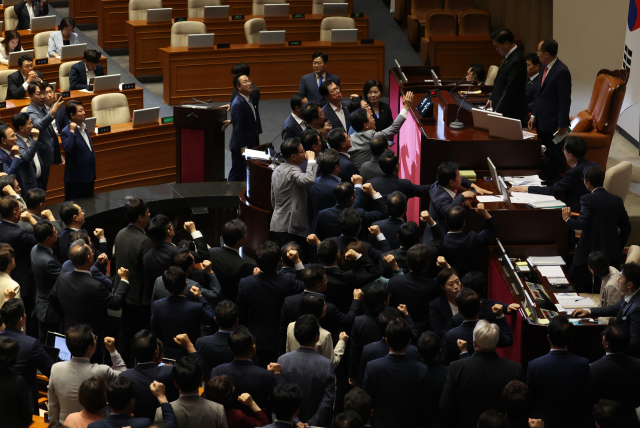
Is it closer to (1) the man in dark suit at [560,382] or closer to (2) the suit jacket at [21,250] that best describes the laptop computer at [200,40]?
(2) the suit jacket at [21,250]

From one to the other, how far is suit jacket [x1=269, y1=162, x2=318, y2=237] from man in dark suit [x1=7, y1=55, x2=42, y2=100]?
4150mm

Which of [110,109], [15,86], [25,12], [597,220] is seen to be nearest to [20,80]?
[15,86]

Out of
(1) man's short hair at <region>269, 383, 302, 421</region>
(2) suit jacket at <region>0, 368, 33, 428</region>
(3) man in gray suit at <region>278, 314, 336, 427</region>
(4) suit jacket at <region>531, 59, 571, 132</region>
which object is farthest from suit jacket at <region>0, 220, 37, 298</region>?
(4) suit jacket at <region>531, 59, 571, 132</region>

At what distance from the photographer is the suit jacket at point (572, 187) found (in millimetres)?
5172

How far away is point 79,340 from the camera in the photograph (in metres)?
3.51

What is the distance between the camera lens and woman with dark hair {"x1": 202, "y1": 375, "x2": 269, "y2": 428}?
10.6 feet

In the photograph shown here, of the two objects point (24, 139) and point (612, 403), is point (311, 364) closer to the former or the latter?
point (612, 403)

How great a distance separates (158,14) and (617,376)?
8.69 metres

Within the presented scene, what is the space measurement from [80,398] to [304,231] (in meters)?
2.55

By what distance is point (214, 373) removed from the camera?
3475mm

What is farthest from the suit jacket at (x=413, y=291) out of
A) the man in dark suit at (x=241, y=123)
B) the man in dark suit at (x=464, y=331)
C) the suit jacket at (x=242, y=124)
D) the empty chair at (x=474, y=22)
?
the empty chair at (x=474, y=22)

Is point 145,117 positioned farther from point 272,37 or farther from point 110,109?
point 272,37

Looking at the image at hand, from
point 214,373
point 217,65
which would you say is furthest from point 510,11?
point 214,373

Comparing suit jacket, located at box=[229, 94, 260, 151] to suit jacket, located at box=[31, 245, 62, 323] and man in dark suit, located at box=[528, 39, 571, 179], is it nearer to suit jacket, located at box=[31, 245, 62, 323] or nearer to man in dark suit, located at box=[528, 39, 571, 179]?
man in dark suit, located at box=[528, 39, 571, 179]
